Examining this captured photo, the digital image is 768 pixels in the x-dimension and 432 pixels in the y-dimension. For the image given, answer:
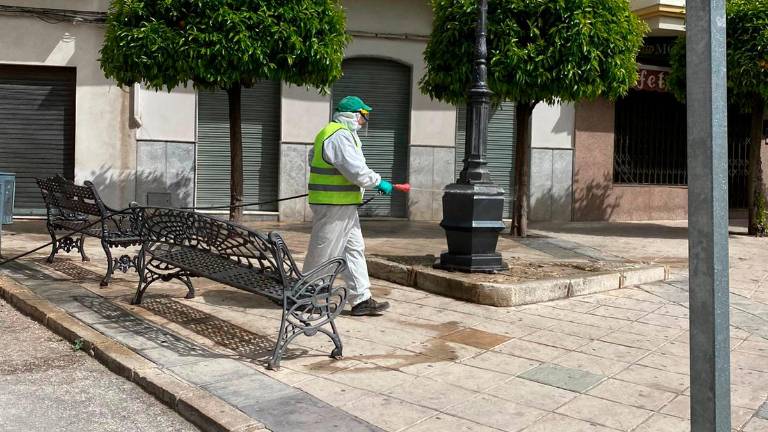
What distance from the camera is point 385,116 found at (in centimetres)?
1475

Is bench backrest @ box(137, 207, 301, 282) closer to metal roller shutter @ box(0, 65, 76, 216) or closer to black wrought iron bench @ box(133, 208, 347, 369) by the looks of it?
black wrought iron bench @ box(133, 208, 347, 369)

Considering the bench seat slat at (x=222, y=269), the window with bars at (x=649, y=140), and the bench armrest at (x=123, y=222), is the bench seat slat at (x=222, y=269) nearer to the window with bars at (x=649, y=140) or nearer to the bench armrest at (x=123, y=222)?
the bench armrest at (x=123, y=222)

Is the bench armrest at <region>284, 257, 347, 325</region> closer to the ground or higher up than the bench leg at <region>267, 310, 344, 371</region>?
higher up

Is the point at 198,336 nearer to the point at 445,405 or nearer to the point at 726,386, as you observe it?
the point at 445,405

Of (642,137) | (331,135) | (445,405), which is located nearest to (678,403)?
(445,405)

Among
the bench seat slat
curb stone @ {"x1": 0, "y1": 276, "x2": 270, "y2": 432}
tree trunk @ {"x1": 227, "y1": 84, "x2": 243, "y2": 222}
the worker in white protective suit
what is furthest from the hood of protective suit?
tree trunk @ {"x1": 227, "y1": 84, "x2": 243, "y2": 222}

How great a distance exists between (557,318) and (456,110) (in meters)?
8.83

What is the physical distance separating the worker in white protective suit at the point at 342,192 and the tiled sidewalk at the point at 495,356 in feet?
1.41

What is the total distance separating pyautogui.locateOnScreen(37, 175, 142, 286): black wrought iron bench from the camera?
7180 mm

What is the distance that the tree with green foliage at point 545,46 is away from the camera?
1028 centimetres

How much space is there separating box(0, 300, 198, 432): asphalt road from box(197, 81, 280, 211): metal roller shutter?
857 cm

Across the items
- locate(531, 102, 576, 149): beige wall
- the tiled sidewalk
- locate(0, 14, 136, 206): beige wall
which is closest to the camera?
the tiled sidewalk

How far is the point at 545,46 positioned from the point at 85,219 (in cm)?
586

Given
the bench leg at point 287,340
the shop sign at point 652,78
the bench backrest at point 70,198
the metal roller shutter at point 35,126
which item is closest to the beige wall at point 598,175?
the shop sign at point 652,78
